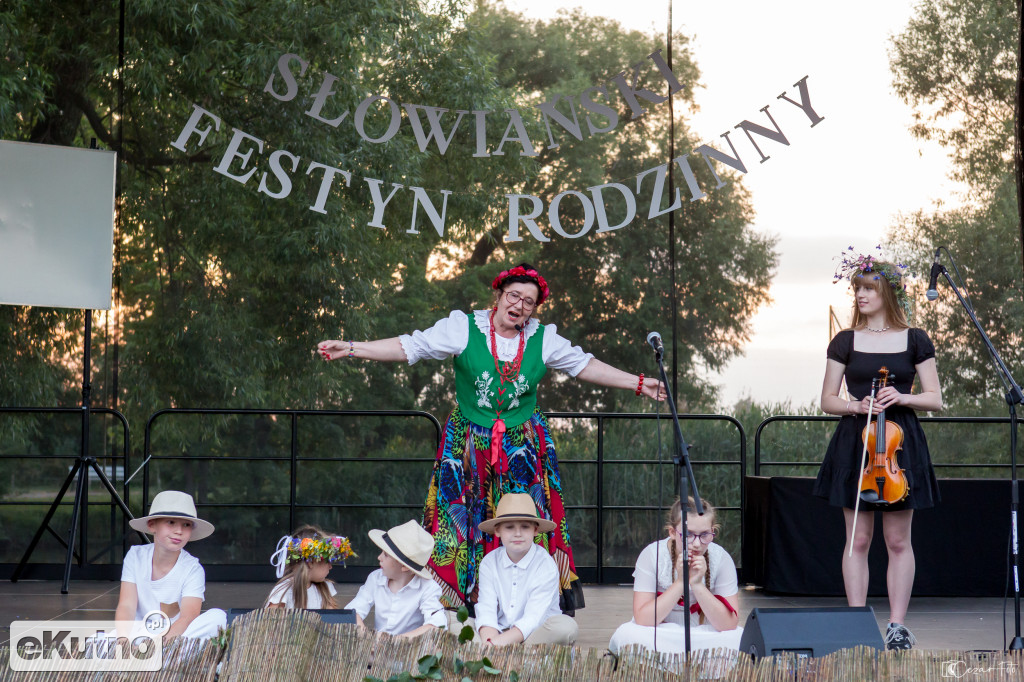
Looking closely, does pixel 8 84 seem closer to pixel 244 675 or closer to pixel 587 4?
pixel 587 4

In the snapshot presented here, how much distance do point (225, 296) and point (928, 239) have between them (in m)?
4.40

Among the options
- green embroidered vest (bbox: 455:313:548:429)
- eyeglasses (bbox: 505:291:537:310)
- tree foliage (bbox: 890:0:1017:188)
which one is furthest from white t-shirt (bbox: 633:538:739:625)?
tree foliage (bbox: 890:0:1017:188)

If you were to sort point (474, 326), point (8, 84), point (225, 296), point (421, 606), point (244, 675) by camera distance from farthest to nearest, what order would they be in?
point (225, 296) < point (8, 84) < point (474, 326) < point (421, 606) < point (244, 675)

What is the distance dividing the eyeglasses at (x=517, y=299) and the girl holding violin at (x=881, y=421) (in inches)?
43.4

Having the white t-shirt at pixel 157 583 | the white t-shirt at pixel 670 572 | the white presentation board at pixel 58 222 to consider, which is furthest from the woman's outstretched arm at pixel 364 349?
the white presentation board at pixel 58 222

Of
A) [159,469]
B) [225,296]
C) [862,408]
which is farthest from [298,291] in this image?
[862,408]

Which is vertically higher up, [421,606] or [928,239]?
[928,239]

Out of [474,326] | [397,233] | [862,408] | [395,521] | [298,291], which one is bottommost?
[395,521]

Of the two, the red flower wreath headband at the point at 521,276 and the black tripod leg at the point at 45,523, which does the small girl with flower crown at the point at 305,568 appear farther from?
the black tripod leg at the point at 45,523

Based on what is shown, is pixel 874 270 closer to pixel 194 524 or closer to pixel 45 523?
pixel 194 524

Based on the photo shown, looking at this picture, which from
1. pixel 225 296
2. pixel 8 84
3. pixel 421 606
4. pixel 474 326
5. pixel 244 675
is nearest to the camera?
pixel 244 675

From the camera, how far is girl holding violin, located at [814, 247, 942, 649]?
3.47 meters

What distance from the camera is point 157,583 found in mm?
3217

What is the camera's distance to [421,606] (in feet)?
11.0
